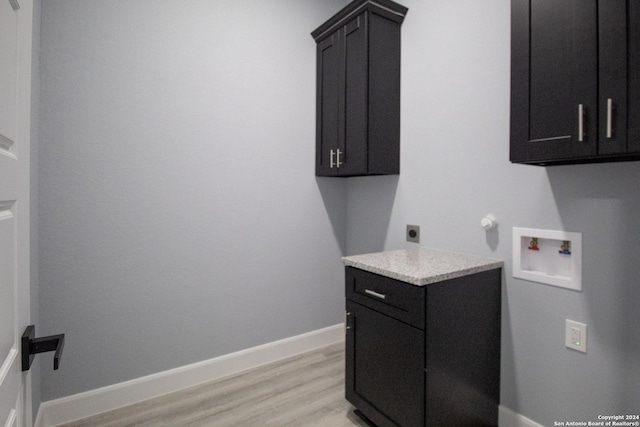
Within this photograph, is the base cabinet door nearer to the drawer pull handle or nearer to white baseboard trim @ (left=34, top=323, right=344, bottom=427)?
the drawer pull handle

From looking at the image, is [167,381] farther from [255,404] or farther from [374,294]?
[374,294]

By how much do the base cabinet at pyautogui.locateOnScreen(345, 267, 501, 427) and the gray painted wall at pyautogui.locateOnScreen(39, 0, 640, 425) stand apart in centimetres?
17

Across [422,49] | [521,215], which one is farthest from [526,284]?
[422,49]

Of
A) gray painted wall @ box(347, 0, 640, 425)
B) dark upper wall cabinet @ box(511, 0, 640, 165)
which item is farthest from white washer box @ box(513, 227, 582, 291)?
dark upper wall cabinet @ box(511, 0, 640, 165)

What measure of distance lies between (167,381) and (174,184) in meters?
1.25

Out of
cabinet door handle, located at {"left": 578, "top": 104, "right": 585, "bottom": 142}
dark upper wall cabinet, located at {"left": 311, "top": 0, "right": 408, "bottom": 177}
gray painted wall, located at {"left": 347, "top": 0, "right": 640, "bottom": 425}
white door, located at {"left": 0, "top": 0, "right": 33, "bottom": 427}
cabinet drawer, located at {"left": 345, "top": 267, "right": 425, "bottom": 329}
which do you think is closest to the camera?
white door, located at {"left": 0, "top": 0, "right": 33, "bottom": 427}

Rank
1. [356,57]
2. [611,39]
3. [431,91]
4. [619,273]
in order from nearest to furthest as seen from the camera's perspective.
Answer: [611,39], [619,273], [431,91], [356,57]

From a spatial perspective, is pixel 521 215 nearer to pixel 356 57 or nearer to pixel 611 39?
pixel 611 39

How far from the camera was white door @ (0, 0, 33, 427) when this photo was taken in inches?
23.4

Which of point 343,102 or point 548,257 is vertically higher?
point 343,102

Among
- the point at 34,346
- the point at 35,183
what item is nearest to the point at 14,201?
the point at 34,346

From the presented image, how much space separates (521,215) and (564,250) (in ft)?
0.79

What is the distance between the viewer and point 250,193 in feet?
7.66

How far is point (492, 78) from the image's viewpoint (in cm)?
172
